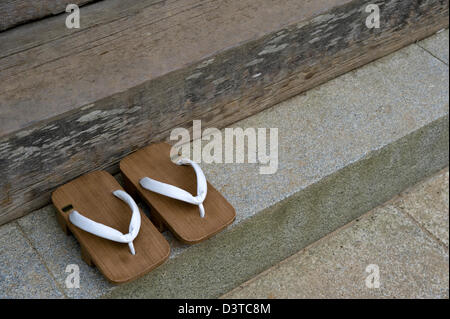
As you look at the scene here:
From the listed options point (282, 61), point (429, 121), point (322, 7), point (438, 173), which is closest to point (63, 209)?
point (282, 61)

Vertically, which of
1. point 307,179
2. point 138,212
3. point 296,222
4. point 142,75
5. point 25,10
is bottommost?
point 296,222

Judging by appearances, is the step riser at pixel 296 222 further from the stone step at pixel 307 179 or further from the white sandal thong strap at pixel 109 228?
the white sandal thong strap at pixel 109 228

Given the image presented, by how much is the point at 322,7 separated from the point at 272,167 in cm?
53

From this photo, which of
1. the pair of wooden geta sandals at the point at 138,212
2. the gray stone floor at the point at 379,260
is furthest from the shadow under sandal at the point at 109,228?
the gray stone floor at the point at 379,260

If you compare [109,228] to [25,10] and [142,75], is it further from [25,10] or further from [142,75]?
[25,10]

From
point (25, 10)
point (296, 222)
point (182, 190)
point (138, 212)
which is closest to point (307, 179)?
point (296, 222)

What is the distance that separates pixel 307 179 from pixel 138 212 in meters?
0.53

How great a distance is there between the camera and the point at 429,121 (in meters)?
1.98

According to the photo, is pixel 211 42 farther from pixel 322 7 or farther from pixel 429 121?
pixel 429 121

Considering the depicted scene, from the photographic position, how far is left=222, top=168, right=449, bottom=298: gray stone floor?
1.85 meters

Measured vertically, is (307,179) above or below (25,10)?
below

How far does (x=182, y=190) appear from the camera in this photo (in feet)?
5.03

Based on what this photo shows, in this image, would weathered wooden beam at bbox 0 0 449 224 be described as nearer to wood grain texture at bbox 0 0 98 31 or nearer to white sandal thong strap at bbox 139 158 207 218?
wood grain texture at bbox 0 0 98 31

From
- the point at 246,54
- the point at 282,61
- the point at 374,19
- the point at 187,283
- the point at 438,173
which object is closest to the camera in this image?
the point at 187,283
